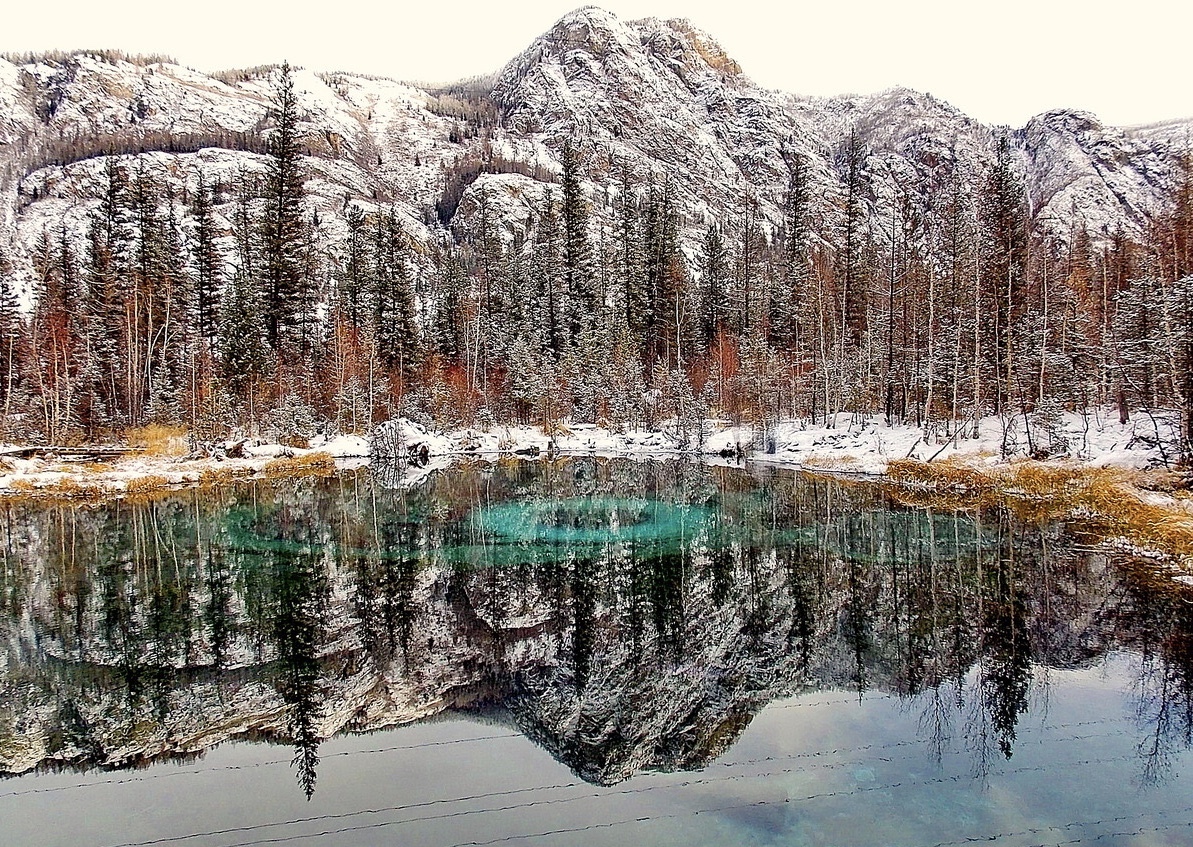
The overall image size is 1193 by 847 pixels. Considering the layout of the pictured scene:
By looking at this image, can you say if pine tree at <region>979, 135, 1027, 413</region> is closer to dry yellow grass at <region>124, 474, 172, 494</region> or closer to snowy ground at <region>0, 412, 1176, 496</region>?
snowy ground at <region>0, 412, 1176, 496</region>

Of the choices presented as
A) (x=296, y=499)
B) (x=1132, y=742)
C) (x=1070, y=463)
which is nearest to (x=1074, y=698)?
(x=1132, y=742)

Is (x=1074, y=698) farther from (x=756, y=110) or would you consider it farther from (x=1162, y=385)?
(x=756, y=110)

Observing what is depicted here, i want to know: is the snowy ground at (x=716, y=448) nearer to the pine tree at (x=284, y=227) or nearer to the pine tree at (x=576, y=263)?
the pine tree at (x=284, y=227)

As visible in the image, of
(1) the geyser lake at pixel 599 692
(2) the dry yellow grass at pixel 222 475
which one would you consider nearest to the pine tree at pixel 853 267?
(1) the geyser lake at pixel 599 692

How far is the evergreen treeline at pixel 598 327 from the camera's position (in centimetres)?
3750

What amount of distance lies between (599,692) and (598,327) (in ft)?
185

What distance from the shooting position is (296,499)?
1067 inches

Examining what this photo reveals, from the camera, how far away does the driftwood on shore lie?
104 feet

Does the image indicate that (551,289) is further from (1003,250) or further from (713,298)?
(1003,250)

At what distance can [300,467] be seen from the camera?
36375 mm

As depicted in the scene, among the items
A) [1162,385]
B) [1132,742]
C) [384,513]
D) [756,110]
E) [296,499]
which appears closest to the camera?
[1132,742]

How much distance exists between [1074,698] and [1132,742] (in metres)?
1.26

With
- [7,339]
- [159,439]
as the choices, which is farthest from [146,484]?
[7,339]

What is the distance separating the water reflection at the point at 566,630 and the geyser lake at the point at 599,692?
0.06 m
